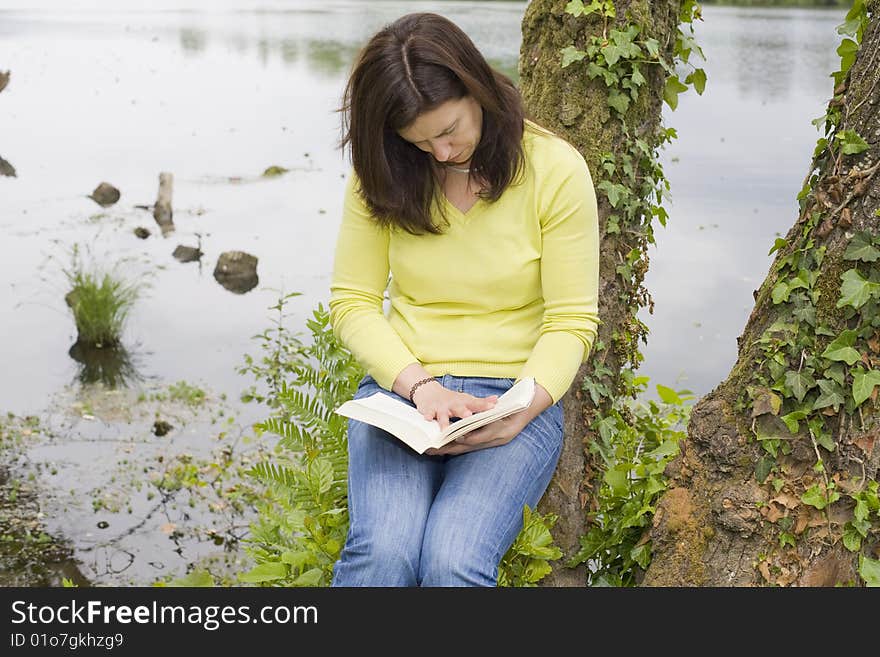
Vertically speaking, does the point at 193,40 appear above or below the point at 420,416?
below

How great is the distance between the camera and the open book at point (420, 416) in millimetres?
2031

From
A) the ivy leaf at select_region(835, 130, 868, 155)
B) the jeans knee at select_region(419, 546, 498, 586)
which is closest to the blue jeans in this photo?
the jeans knee at select_region(419, 546, 498, 586)

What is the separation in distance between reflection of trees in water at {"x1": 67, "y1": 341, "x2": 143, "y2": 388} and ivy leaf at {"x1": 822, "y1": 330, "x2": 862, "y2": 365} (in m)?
5.23

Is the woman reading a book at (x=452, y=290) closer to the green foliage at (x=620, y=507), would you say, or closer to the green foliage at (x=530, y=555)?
the green foliage at (x=530, y=555)

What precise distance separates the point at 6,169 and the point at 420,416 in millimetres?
9561

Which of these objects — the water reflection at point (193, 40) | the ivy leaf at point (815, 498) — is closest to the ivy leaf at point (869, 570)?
the ivy leaf at point (815, 498)

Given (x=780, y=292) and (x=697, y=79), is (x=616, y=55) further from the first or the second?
(x=780, y=292)

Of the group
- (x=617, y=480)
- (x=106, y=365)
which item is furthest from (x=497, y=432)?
(x=106, y=365)

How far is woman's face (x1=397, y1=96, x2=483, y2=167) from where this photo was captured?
2.10 meters

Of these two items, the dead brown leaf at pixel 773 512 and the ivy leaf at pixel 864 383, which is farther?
the dead brown leaf at pixel 773 512

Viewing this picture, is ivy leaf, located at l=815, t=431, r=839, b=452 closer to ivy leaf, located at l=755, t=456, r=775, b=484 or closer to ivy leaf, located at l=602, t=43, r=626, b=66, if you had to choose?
ivy leaf, located at l=755, t=456, r=775, b=484

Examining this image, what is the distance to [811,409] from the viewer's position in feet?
7.11

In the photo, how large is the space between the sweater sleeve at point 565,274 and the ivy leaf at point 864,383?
0.56 m
